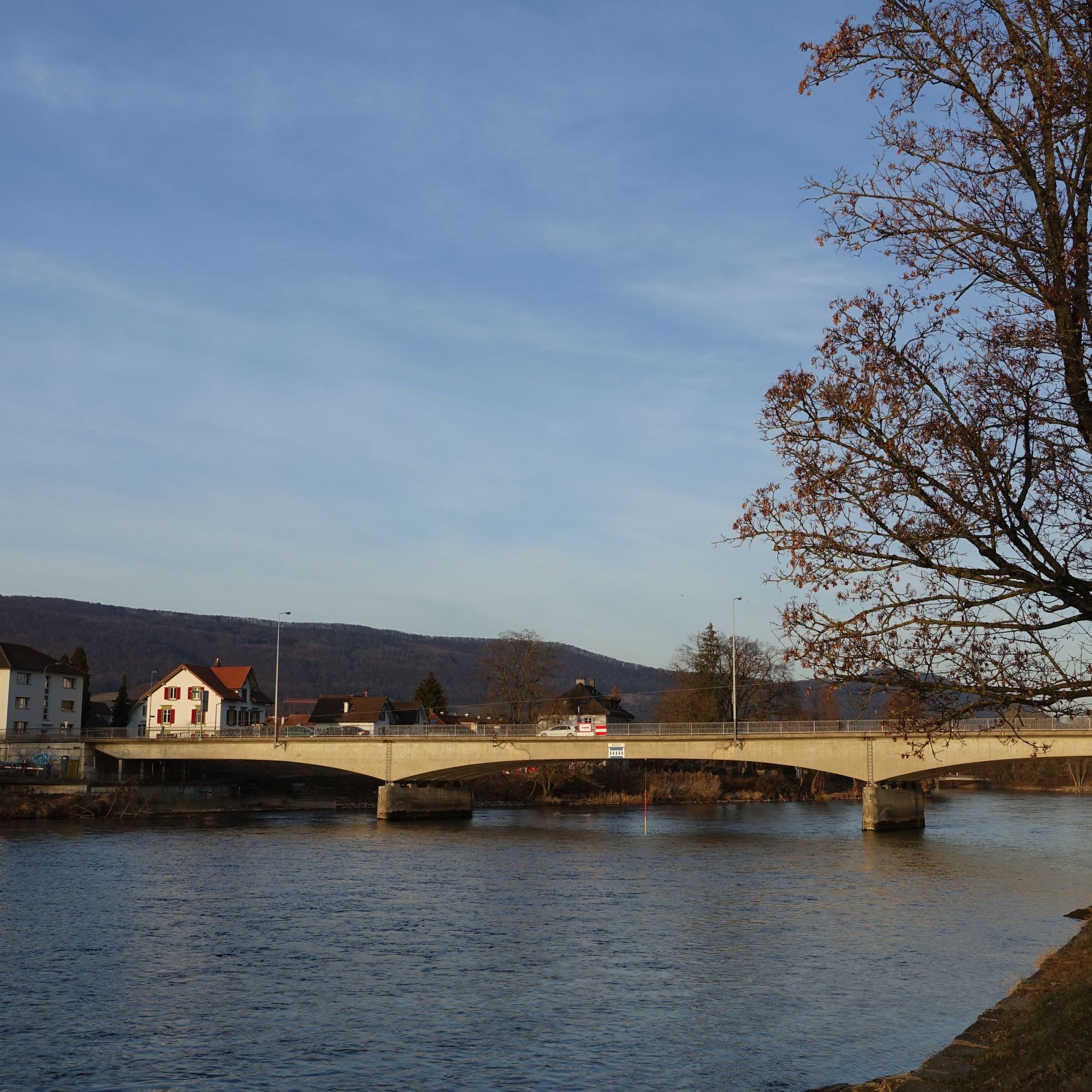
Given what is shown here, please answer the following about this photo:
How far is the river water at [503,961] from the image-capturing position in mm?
18188

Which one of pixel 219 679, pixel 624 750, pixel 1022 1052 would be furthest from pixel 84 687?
pixel 1022 1052

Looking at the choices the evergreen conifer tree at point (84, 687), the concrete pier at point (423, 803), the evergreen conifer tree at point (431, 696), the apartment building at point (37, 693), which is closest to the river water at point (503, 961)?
the concrete pier at point (423, 803)

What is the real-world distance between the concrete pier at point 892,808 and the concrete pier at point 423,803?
87.6 ft

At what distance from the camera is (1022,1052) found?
12.4 meters

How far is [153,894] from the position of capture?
36.9 metres

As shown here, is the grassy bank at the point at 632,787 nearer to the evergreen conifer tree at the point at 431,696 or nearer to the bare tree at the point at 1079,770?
the bare tree at the point at 1079,770

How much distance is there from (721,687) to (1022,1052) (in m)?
94.3

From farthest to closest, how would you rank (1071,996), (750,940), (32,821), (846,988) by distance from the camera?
(32,821)
(750,940)
(846,988)
(1071,996)

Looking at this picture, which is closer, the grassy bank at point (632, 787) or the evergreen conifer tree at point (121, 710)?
the grassy bank at point (632, 787)

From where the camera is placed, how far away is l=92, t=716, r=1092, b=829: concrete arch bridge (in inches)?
2393

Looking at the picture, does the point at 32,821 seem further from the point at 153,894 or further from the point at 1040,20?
the point at 1040,20

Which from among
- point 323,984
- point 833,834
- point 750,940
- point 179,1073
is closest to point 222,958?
point 323,984

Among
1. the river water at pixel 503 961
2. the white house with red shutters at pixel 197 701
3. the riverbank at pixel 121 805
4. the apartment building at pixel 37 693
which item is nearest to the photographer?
the river water at pixel 503 961

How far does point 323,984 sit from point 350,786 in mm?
74889
